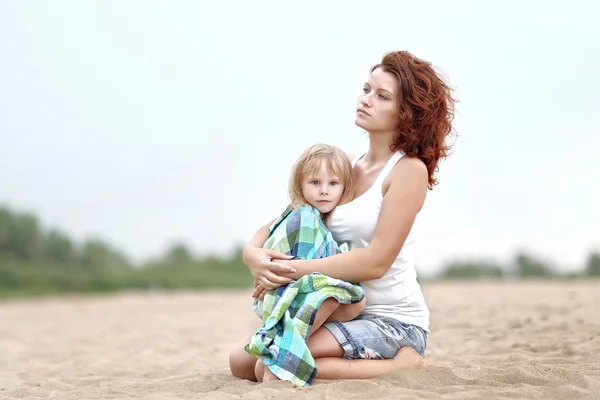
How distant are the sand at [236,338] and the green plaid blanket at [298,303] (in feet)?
0.39

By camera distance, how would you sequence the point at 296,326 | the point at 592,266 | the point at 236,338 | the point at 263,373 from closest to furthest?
the point at 296,326 → the point at 263,373 → the point at 236,338 → the point at 592,266

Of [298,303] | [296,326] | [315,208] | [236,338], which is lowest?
[236,338]

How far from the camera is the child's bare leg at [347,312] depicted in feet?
13.1

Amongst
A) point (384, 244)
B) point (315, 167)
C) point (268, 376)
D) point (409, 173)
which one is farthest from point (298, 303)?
point (409, 173)

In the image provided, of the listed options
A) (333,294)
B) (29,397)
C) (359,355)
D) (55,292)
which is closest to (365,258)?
(333,294)

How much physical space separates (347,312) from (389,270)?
1.09 feet

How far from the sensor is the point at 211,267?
18062mm

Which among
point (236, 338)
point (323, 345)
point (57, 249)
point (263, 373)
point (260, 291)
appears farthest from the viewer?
point (57, 249)

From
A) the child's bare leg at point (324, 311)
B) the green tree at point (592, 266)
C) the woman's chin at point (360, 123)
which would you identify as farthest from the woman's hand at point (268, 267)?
the green tree at point (592, 266)

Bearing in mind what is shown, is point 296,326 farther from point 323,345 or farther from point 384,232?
point 384,232

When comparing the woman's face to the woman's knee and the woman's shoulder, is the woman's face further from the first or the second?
the woman's knee

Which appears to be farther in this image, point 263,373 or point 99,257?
point 99,257

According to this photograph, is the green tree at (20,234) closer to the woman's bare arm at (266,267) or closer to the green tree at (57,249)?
the green tree at (57,249)

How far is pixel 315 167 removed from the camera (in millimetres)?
4031
